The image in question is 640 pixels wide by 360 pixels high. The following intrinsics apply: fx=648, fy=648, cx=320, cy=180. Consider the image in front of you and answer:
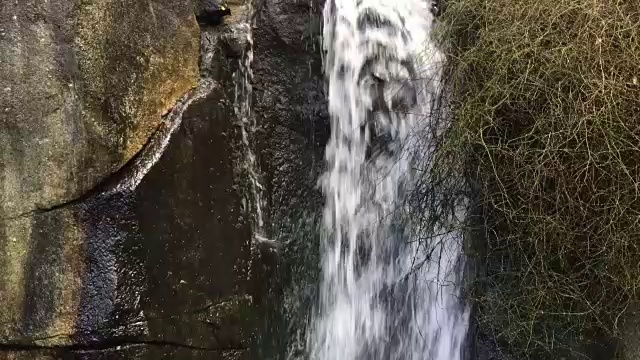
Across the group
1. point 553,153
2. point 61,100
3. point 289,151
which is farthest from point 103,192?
point 553,153

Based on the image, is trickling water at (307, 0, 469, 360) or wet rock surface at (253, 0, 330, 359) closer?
wet rock surface at (253, 0, 330, 359)

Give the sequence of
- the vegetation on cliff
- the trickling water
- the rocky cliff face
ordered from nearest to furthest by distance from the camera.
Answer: the rocky cliff face → the vegetation on cliff → the trickling water

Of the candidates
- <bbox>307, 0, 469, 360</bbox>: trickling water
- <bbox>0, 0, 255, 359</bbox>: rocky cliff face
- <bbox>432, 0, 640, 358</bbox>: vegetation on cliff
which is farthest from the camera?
<bbox>307, 0, 469, 360</bbox>: trickling water

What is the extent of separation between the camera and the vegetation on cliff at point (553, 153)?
170 centimetres

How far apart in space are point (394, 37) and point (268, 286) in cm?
88

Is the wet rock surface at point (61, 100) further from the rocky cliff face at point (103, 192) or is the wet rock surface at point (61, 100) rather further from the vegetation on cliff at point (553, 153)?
the vegetation on cliff at point (553, 153)

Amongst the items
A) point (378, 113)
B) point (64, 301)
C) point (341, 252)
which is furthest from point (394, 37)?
point (64, 301)

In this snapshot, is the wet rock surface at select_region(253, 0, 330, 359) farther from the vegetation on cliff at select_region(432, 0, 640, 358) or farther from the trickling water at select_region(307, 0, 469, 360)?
the vegetation on cliff at select_region(432, 0, 640, 358)

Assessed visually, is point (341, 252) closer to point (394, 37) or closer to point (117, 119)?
point (394, 37)

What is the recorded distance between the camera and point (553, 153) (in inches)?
68.1

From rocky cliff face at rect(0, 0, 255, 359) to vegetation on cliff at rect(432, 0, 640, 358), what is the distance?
798 mm

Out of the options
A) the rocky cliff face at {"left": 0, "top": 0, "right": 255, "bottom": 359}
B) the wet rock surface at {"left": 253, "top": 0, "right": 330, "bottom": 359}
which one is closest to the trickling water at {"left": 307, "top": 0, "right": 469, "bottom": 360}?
the wet rock surface at {"left": 253, "top": 0, "right": 330, "bottom": 359}

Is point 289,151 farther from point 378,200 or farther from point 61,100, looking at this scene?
point 61,100

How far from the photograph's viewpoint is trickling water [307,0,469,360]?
189 cm
